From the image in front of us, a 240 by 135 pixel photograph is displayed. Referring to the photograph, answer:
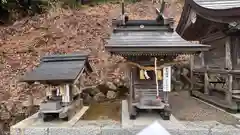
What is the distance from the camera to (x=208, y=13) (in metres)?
7.36

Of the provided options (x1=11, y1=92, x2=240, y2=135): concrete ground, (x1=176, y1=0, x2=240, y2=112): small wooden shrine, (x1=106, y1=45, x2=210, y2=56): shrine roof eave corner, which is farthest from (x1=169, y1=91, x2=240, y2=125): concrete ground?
(x1=106, y1=45, x2=210, y2=56): shrine roof eave corner

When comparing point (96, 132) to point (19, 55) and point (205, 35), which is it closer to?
point (205, 35)

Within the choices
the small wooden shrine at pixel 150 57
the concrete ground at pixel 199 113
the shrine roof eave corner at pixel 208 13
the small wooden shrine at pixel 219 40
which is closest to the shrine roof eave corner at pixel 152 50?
the small wooden shrine at pixel 150 57

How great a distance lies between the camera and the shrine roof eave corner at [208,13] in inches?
261

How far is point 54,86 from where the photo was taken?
712cm

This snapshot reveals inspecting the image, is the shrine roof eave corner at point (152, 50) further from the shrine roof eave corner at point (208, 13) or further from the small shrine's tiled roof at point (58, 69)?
the small shrine's tiled roof at point (58, 69)

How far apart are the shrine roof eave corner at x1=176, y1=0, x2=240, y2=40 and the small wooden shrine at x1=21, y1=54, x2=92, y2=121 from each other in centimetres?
385

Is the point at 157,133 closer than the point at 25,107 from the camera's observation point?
Yes

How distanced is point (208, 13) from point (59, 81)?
458 cm

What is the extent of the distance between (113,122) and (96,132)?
703mm

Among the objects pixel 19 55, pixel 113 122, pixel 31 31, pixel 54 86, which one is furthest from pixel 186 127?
pixel 31 31

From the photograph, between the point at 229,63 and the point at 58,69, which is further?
the point at 229,63

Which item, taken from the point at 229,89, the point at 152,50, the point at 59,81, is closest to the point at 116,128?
the point at 59,81

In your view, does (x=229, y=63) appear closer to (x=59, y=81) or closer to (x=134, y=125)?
(x=134, y=125)
